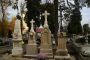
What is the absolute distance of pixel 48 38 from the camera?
2212 centimetres

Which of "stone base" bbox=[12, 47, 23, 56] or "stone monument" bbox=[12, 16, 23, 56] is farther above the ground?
"stone monument" bbox=[12, 16, 23, 56]

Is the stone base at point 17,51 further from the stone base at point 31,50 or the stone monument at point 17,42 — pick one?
the stone base at point 31,50

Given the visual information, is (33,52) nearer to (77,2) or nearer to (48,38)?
(48,38)

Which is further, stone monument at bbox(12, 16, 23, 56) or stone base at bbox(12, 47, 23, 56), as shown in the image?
stone monument at bbox(12, 16, 23, 56)

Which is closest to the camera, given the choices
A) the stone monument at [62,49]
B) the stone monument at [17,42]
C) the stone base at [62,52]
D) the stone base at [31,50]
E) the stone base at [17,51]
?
the stone monument at [62,49]

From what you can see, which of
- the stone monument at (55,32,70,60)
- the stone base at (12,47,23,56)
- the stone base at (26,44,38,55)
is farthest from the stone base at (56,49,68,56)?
the stone base at (12,47,23,56)

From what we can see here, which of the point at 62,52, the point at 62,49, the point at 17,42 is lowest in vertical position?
the point at 62,52

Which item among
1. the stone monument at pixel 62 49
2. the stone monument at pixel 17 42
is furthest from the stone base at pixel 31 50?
the stone monument at pixel 62 49

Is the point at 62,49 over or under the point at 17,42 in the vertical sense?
under

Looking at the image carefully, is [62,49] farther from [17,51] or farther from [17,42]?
[17,42]

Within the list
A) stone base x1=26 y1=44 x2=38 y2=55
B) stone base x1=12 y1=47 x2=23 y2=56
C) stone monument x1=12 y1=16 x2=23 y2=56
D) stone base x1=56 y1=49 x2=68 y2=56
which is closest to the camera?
stone base x1=56 y1=49 x2=68 y2=56

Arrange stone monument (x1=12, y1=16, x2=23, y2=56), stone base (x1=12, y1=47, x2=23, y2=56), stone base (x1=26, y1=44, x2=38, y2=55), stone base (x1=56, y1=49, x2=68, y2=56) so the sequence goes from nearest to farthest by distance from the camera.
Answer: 1. stone base (x1=56, y1=49, x2=68, y2=56)
2. stone base (x1=12, y1=47, x2=23, y2=56)
3. stone monument (x1=12, y1=16, x2=23, y2=56)
4. stone base (x1=26, y1=44, x2=38, y2=55)

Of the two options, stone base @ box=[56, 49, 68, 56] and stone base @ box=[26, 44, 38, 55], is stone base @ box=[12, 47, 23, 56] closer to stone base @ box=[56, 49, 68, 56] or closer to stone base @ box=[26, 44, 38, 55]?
stone base @ box=[26, 44, 38, 55]

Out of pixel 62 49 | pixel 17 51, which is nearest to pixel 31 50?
pixel 17 51
